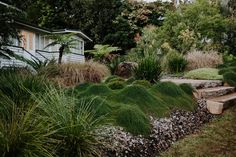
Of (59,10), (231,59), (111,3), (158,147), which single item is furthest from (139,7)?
(158,147)

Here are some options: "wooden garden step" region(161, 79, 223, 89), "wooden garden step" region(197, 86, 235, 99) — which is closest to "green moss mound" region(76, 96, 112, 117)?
"wooden garden step" region(197, 86, 235, 99)

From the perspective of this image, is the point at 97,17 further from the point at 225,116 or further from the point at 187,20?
the point at 225,116

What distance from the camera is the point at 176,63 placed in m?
15.4

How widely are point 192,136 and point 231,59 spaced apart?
12.2 m

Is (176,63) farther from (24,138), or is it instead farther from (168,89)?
(24,138)

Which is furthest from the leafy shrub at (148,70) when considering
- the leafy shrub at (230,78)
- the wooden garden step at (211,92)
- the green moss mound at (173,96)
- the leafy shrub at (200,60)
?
the leafy shrub at (200,60)

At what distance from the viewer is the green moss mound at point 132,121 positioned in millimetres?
5371

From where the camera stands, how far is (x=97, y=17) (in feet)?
94.2

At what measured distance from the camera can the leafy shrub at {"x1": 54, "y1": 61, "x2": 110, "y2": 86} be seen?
34.6ft

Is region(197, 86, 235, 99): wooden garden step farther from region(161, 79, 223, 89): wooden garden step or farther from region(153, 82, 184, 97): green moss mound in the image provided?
region(153, 82, 184, 97): green moss mound

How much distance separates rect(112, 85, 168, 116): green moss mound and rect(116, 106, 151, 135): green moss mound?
846 millimetres

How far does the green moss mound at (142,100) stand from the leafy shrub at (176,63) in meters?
8.40

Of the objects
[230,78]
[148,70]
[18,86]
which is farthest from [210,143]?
[230,78]

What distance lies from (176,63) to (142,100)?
8945 mm
